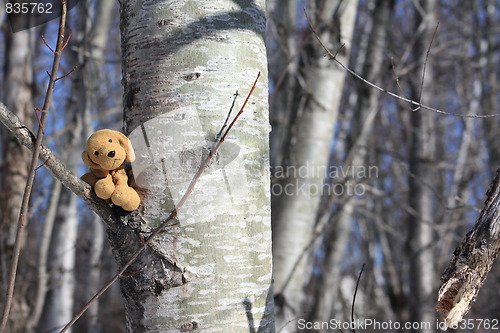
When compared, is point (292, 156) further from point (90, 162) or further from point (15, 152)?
point (15, 152)

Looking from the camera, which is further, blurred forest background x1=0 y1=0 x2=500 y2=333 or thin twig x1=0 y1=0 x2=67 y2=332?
blurred forest background x1=0 y1=0 x2=500 y2=333

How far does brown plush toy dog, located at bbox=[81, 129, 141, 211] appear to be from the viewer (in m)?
1.08

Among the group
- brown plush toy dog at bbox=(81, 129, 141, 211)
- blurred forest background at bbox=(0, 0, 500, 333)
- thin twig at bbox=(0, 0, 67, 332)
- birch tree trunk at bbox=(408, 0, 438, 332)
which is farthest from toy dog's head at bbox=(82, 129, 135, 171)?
birch tree trunk at bbox=(408, 0, 438, 332)

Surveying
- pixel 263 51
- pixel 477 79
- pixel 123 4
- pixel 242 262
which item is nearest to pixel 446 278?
pixel 242 262

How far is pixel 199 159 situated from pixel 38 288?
249 centimetres

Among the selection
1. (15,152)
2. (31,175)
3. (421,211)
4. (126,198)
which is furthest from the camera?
(421,211)

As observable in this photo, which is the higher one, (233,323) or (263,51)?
(263,51)

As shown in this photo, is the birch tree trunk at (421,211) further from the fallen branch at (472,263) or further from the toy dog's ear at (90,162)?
the toy dog's ear at (90,162)

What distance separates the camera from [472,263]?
42.9 inches

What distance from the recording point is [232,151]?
114cm

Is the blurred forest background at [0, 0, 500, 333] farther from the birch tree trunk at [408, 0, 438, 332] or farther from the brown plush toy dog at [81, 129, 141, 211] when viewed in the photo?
the brown plush toy dog at [81, 129, 141, 211]

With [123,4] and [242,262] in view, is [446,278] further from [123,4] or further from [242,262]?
[123,4]

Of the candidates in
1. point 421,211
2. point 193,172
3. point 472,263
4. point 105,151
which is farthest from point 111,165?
point 421,211

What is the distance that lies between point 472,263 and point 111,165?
2.91 ft
